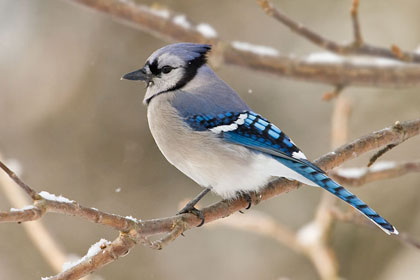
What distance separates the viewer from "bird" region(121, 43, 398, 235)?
2.62 m

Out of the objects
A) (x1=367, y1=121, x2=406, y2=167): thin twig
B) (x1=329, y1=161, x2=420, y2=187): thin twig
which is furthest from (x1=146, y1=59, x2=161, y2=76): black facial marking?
(x1=367, y1=121, x2=406, y2=167): thin twig

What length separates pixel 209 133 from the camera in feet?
8.90

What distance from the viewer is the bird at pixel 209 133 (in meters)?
2.62

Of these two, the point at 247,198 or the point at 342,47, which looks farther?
the point at 342,47

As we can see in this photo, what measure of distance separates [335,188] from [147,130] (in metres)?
3.21

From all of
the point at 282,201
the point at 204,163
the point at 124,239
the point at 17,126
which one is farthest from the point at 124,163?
the point at 124,239

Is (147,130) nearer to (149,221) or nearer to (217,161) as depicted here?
(217,161)

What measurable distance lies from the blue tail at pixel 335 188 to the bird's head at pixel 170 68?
2.18ft

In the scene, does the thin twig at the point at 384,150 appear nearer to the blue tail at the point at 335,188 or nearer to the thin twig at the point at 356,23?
the blue tail at the point at 335,188

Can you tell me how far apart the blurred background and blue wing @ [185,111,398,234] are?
2411 millimetres

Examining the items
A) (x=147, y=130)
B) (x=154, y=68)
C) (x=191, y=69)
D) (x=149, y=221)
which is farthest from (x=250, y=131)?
(x=147, y=130)

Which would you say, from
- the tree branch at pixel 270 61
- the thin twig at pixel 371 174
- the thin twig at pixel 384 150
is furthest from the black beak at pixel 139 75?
the thin twig at pixel 384 150

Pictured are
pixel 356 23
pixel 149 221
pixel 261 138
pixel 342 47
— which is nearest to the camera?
pixel 149 221

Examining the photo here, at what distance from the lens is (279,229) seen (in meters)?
3.05
